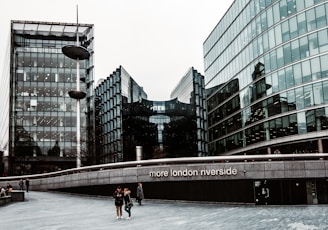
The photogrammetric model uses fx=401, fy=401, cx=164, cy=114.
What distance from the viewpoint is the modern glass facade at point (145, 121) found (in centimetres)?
9119

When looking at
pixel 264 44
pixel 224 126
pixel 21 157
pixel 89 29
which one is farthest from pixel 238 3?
pixel 21 157

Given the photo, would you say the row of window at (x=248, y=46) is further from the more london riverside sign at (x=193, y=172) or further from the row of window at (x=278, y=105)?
the more london riverside sign at (x=193, y=172)

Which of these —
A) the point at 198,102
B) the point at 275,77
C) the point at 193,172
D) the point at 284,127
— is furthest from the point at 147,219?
the point at 198,102

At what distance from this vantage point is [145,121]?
10625cm

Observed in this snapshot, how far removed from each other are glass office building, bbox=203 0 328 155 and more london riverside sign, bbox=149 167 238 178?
15551 millimetres

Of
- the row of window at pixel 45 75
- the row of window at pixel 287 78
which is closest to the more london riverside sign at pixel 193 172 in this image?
the row of window at pixel 287 78

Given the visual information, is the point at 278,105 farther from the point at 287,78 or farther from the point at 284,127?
the point at 287,78

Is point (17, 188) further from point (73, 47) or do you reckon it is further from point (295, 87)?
point (295, 87)

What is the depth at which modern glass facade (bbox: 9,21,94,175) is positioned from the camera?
73125 mm

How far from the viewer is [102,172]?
33.1m

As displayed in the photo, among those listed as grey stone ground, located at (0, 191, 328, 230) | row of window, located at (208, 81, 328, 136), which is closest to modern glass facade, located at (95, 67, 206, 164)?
row of window, located at (208, 81, 328, 136)

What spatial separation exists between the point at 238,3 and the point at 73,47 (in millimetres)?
27241

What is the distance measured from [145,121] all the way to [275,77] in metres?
60.1

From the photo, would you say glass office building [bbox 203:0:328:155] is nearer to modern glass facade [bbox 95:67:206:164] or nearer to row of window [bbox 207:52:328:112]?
row of window [bbox 207:52:328:112]
